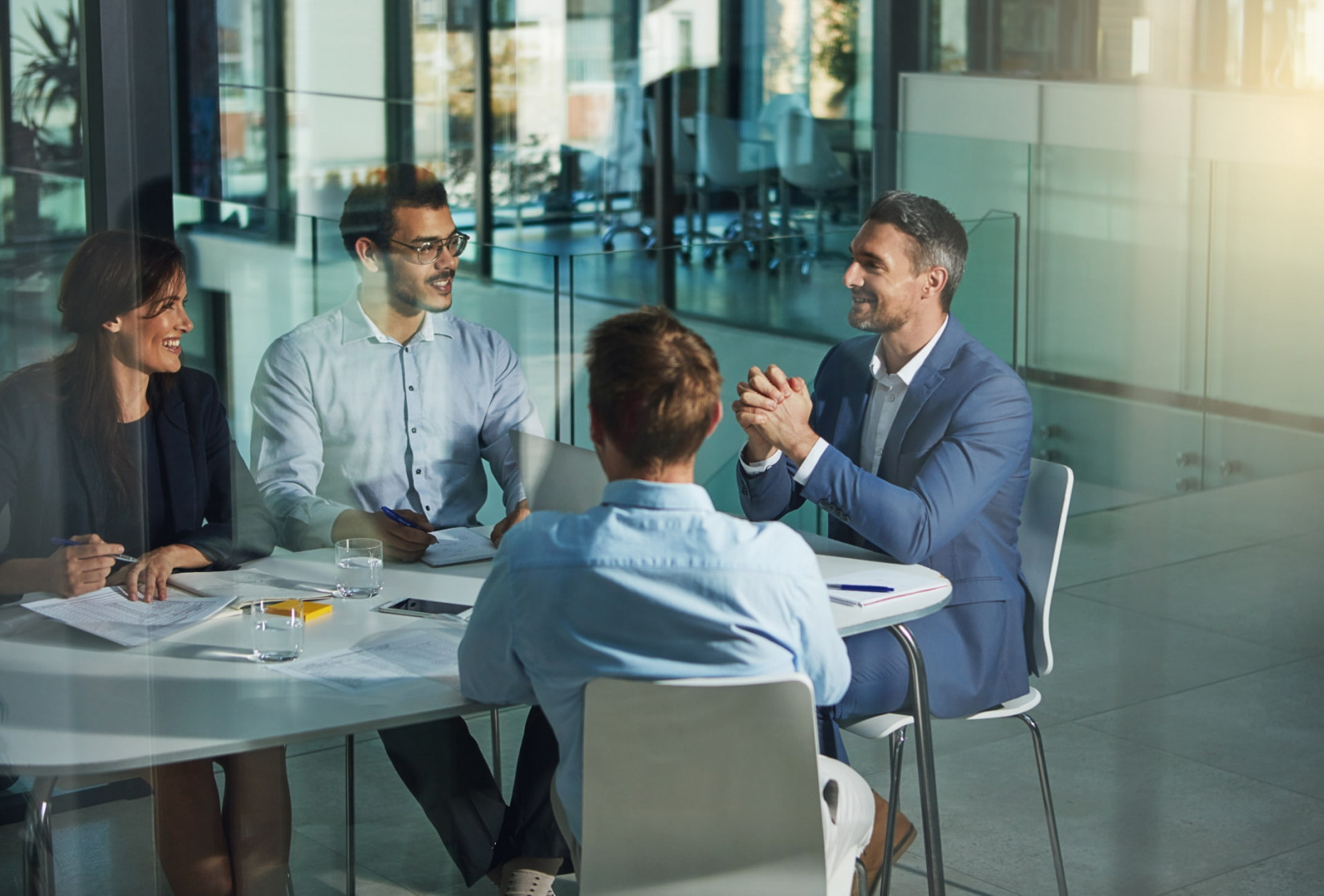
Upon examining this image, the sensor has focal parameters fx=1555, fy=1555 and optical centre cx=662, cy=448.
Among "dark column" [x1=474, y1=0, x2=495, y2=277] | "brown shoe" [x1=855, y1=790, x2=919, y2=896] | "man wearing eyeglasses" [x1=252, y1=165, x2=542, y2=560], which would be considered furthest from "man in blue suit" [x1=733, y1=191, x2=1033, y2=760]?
"dark column" [x1=474, y1=0, x2=495, y2=277]

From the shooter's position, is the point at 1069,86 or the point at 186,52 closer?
the point at 1069,86

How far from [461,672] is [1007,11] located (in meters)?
4.84

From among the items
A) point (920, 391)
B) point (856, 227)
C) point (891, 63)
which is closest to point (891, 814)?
point (920, 391)

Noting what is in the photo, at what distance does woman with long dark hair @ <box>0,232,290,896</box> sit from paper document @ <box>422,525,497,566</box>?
31cm

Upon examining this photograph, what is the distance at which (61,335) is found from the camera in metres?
1.91

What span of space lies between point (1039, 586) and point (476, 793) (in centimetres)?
109

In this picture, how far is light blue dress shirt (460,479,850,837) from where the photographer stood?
6.04ft

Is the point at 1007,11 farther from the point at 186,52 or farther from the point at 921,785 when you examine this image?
the point at 921,785

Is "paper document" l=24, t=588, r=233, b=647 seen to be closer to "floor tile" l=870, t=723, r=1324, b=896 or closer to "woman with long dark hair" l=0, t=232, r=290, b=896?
"woman with long dark hair" l=0, t=232, r=290, b=896

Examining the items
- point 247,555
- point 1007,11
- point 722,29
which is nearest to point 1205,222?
point 1007,11

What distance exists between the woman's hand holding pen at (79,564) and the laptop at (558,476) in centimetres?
82

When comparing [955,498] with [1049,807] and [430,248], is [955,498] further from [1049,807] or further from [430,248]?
[430,248]

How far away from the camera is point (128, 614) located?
226cm

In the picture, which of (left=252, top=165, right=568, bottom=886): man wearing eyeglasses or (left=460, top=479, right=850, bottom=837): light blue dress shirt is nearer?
(left=460, top=479, right=850, bottom=837): light blue dress shirt
